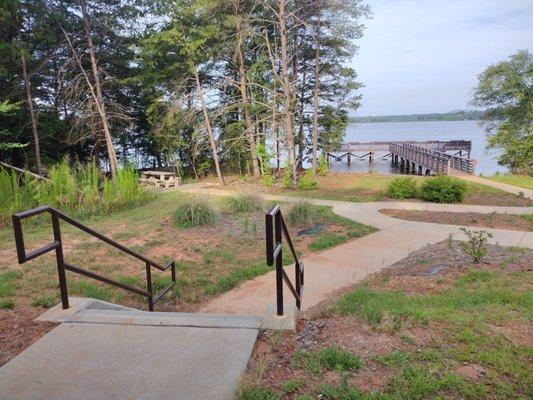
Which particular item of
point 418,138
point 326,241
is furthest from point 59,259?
point 418,138

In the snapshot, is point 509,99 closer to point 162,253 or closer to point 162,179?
point 162,179

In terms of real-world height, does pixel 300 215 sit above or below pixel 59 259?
below

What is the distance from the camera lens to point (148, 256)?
661 cm

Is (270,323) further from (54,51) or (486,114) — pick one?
(486,114)

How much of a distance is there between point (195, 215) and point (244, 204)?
65.0 inches

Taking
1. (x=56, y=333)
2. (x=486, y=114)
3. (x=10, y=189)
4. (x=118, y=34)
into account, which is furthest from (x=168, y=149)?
(x=486, y=114)

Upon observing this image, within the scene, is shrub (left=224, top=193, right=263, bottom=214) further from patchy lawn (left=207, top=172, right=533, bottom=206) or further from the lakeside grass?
patchy lawn (left=207, top=172, right=533, bottom=206)

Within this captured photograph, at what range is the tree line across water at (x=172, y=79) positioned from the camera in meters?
16.5

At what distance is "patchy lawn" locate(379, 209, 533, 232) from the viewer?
8.50 m

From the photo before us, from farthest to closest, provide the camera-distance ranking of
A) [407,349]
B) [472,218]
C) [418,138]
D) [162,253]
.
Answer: [418,138]
[472,218]
[162,253]
[407,349]

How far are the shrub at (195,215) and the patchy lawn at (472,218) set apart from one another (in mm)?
4401

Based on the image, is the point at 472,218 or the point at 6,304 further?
the point at 472,218

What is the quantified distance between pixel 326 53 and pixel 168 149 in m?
10.3

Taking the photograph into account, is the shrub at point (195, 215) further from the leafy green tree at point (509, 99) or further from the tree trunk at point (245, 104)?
the leafy green tree at point (509, 99)
